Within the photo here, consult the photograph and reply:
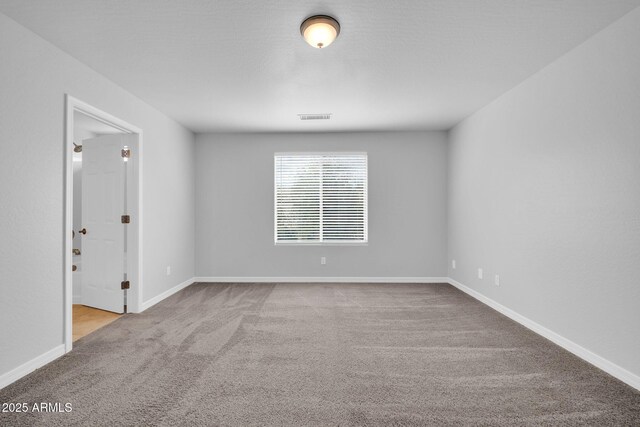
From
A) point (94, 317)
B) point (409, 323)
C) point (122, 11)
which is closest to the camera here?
point (122, 11)

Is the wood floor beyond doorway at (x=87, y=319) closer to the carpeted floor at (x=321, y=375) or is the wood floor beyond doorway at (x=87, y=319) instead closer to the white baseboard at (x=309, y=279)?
the carpeted floor at (x=321, y=375)

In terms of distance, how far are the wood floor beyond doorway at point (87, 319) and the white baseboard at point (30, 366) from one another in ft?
1.62

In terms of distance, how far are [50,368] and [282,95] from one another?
341 cm

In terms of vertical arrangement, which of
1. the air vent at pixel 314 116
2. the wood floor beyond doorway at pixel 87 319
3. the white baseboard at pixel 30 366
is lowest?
the wood floor beyond doorway at pixel 87 319

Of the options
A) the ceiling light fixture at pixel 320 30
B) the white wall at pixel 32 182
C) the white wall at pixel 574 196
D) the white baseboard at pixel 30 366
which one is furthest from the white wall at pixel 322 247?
the ceiling light fixture at pixel 320 30

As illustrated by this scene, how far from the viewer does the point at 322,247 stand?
18.8 feet

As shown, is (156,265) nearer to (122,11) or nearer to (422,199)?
(122,11)

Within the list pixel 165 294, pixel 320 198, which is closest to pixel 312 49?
pixel 320 198

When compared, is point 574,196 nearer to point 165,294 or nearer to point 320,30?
point 320,30

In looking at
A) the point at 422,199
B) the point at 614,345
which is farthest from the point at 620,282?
the point at 422,199

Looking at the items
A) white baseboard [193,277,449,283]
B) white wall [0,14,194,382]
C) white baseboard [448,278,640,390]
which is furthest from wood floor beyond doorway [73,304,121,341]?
white baseboard [448,278,640,390]

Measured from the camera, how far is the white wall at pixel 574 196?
7.72ft

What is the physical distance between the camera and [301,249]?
226 inches

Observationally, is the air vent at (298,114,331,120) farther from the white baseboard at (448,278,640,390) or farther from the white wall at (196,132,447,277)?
the white baseboard at (448,278,640,390)
